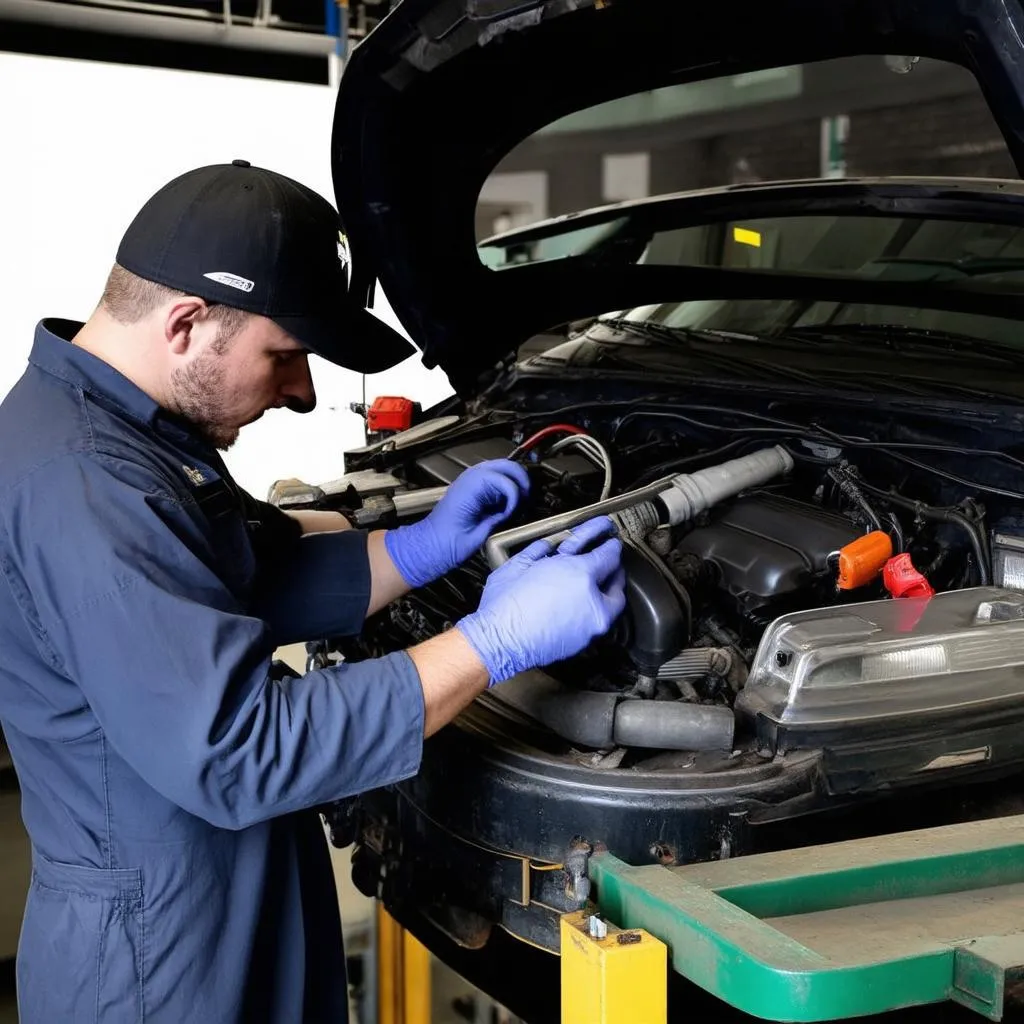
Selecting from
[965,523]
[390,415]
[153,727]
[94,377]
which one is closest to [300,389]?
[94,377]

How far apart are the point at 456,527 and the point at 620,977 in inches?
37.7

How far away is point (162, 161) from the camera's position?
4812mm

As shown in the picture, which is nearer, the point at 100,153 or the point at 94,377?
the point at 94,377

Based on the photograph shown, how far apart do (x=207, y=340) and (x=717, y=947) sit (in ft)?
2.95

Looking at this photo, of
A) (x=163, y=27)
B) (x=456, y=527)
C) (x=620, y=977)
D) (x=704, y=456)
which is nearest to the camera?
(x=620, y=977)

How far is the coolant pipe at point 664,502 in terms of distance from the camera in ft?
5.60

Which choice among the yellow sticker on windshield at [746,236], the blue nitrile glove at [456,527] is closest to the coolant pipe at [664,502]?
the blue nitrile glove at [456,527]

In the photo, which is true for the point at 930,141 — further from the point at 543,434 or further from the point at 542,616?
the point at 542,616

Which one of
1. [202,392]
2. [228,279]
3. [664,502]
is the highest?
[228,279]

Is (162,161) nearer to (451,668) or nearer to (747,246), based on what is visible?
(747,246)

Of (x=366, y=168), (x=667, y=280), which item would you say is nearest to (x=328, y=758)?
(x=366, y=168)

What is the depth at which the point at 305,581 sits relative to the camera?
182cm

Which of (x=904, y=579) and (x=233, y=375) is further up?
(x=233, y=375)

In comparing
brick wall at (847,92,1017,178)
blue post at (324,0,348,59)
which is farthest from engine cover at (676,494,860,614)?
brick wall at (847,92,1017,178)
